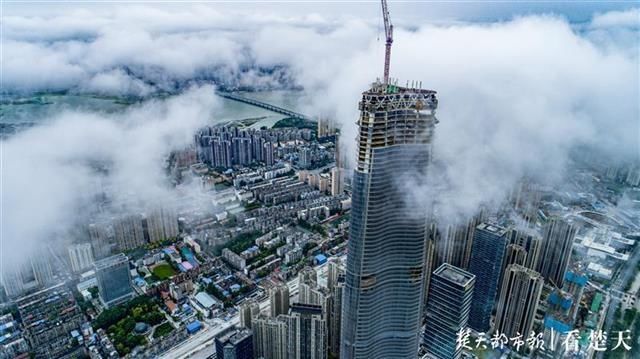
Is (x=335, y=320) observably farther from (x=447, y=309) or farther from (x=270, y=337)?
(x=447, y=309)

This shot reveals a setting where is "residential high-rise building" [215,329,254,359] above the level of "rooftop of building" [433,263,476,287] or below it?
below

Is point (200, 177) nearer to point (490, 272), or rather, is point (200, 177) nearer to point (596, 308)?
point (490, 272)

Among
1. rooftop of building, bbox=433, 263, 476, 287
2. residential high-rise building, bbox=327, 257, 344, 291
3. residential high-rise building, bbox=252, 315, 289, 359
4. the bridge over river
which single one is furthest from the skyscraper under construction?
the bridge over river

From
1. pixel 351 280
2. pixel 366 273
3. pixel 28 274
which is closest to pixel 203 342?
pixel 28 274

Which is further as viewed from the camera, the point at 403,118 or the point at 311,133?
the point at 311,133

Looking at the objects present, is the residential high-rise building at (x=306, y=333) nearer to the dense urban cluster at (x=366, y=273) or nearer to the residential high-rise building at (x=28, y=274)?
the dense urban cluster at (x=366, y=273)

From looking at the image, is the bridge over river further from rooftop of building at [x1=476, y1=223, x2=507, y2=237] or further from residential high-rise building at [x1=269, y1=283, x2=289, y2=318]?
residential high-rise building at [x1=269, y1=283, x2=289, y2=318]

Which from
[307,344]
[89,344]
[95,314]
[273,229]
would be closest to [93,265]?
[95,314]
